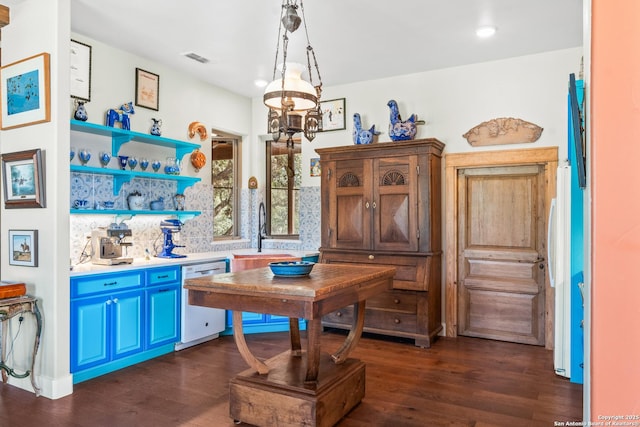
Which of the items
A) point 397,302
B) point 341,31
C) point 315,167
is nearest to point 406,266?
point 397,302

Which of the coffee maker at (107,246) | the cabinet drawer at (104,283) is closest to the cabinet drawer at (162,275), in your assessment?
the cabinet drawer at (104,283)

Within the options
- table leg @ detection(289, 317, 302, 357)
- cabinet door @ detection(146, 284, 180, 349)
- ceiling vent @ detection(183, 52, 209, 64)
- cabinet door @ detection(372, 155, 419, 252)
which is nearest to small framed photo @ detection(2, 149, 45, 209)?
cabinet door @ detection(146, 284, 180, 349)

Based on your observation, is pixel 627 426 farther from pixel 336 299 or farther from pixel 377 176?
pixel 377 176

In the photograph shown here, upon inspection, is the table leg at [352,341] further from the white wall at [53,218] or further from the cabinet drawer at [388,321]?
the white wall at [53,218]

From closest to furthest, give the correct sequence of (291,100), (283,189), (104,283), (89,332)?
(291,100)
(89,332)
(104,283)
(283,189)

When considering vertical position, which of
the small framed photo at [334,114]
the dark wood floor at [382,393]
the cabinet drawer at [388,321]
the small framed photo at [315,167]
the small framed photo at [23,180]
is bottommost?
the dark wood floor at [382,393]

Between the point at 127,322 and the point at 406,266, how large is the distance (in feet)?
8.61

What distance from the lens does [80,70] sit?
12.8 ft

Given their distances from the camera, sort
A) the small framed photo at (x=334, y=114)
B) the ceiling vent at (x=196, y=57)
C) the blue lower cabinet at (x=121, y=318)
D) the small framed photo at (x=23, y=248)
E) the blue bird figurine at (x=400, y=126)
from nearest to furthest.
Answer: the small framed photo at (x=23, y=248) < the blue lower cabinet at (x=121, y=318) < the ceiling vent at (x=196, y=57) < the blue bird figurine at (x=400, y=126) < the small framed photo at (x=334, y=114)

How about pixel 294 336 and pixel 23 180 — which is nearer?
pixel 294 336

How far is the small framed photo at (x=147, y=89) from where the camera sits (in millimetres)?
4438

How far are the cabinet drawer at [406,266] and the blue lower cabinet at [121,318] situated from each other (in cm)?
192

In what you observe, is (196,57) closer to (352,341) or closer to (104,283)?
(104,283)

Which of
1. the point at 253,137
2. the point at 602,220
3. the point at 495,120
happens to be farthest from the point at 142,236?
the point at 602,220
